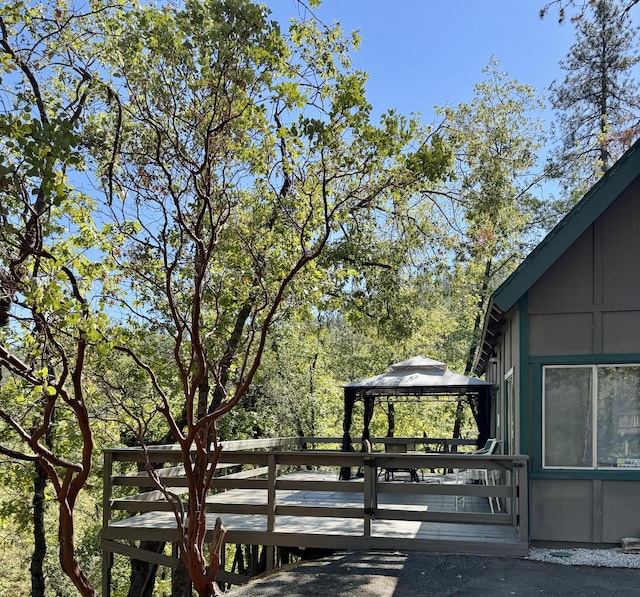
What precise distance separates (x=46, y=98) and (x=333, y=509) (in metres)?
7.87

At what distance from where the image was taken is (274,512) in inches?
291

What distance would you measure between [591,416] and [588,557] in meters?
1.58

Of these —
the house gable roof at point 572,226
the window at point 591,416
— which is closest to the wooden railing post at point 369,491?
the window at point 591,416

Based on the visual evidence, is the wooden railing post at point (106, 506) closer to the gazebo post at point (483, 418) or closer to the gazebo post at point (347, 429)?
the gazebo post at point (347, 429)

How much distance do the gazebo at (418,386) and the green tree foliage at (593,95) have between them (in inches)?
428

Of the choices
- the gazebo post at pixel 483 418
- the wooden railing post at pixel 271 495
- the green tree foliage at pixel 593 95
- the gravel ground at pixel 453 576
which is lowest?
the gravel ground at pixel 453 576

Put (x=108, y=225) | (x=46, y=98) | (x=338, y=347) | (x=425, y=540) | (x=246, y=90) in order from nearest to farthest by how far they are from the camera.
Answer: (x=246, y=90) → (x=425, y=540) → (x=108, y=225) → (x=46, y=98) → (x=338, y=347)

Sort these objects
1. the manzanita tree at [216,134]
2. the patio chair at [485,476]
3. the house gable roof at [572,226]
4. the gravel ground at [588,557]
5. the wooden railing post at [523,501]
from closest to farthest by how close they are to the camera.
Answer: the manzanita tree at [216,134], the gravel ground at [588,557], the wooden railing post at [523,501], the house gable roof at [572,226], the patio chair at [485,476]

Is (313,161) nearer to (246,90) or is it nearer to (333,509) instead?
(246,90)

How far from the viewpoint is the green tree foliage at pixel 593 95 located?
63.6 ft

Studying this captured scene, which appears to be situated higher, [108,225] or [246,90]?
[246,90]

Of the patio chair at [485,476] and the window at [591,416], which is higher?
the window at [591,416]

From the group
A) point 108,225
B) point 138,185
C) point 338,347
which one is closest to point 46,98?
point 108,225

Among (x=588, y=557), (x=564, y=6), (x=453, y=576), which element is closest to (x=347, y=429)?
(x=588, y=557)
